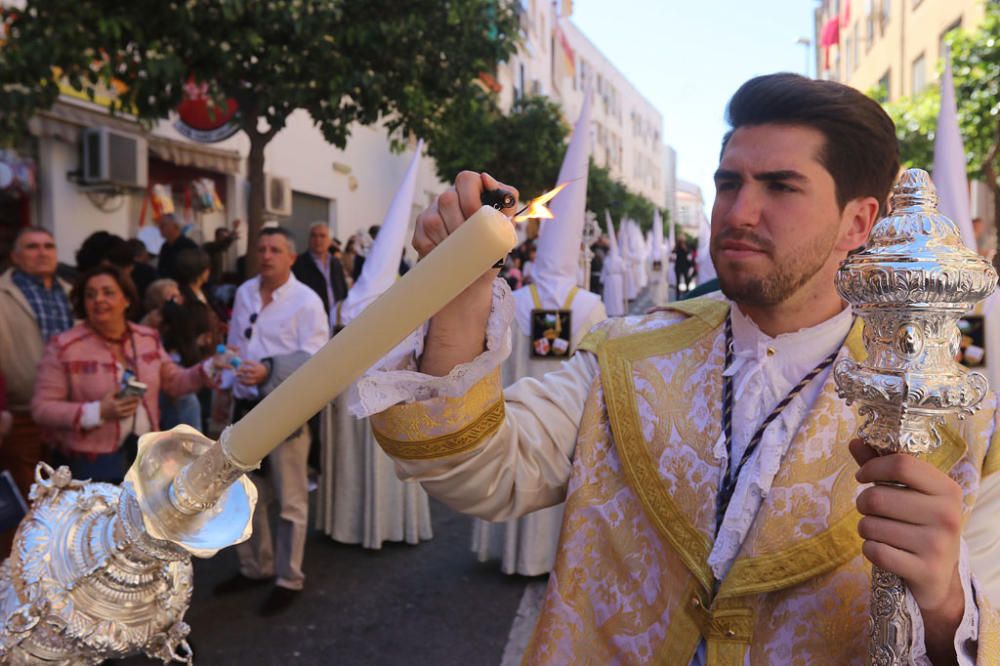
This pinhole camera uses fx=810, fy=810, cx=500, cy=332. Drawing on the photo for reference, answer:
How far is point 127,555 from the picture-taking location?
2.27ft

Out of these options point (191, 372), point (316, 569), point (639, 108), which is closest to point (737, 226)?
point (191, 372)

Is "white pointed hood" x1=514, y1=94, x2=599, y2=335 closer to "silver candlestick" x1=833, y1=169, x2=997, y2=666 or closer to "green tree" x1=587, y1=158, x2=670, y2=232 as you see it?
"silver candlestick" x1=833, y1=169, x2=997, y2=666

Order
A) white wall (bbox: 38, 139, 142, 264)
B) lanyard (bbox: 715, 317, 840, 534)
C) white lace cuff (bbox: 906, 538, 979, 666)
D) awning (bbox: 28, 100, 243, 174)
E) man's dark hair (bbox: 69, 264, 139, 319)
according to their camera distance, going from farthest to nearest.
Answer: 1. white wall (bbox: 38, 139, 142, 264)
2. awning (bbox: 28, 100, 243, 174)
3. man's dark hair (bbox: 69, 264, 139, 319)
4. lanyard (bbox: 715, 317, 840, 534)
5. white lace cuff (bbox: 906, 538, 979, 666)

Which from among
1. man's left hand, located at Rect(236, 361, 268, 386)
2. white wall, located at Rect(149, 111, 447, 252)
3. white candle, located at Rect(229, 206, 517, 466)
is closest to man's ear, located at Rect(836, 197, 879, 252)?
white candle, located at Rect(229, 206, 517, 466)

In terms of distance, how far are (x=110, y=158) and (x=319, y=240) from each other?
4259 millimetres

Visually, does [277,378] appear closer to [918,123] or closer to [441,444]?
[441,444]

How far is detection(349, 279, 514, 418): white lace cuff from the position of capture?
1.16 meters

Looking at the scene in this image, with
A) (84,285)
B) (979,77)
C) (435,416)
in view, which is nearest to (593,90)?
(979,77)

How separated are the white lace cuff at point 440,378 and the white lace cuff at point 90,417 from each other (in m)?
2.50

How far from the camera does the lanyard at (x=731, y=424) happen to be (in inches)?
54.9

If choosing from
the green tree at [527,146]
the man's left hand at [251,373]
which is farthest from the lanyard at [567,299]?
the green tree at [527,146]

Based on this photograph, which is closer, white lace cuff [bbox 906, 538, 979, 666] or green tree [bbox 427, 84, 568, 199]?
white lace cuff [bbox 906, 538, 979, 666]

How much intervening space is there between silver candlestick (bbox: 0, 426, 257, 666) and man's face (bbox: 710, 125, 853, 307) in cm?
98

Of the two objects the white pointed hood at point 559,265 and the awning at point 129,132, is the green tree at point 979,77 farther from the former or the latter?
the awning at point 129,132
